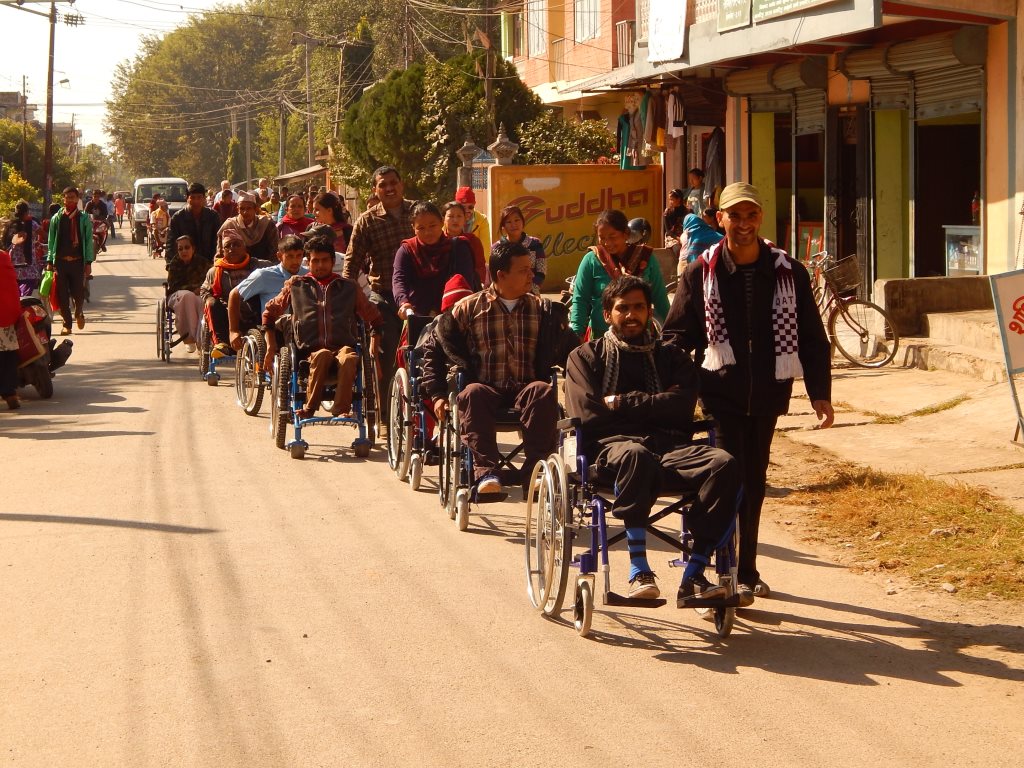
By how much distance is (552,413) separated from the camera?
768cm

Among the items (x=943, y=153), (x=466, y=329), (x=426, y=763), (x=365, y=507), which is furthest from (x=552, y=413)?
(x=943, y=153)

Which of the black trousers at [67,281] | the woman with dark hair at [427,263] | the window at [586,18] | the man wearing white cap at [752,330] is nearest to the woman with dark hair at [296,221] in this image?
the woman with dark hair at [427,263]

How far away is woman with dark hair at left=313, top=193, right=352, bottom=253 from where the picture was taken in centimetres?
1383

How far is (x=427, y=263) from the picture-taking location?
→ 10.3 meters

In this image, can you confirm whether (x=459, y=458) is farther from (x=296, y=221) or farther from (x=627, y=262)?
(x=296, y=221)

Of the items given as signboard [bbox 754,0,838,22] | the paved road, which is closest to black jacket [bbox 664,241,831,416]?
the paved road

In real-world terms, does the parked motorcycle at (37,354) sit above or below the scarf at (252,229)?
below

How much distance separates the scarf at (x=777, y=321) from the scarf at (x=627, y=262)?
3.04 metres

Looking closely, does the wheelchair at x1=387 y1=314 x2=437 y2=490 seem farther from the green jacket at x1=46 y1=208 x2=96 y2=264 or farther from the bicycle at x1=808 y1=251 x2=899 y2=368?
the green jacket at x1=46 y1=208 x2=96 y2=264

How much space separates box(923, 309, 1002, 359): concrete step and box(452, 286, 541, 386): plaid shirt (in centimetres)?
588

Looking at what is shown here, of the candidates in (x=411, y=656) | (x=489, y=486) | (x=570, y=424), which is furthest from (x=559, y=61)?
(x=411, y=656)

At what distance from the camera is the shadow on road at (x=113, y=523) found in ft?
26.9

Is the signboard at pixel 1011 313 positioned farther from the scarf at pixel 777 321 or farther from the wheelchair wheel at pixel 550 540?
the wheelchair wheel at pixel 550 540

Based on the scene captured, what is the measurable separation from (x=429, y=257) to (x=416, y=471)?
1.75 metres
